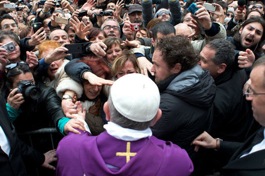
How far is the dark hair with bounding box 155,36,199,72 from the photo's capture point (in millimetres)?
2096

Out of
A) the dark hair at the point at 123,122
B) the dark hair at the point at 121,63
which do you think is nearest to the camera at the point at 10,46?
the dark hair at the point at 121,63

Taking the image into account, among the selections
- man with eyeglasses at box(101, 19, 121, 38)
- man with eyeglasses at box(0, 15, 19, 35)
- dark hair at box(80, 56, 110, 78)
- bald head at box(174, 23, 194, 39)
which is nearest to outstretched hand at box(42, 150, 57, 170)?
dark hair at box(80, 56, 110, 78)

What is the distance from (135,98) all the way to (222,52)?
155 centimetres

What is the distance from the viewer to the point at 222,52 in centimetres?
259

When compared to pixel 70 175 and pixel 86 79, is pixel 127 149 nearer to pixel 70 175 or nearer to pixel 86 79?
pixel 70 175

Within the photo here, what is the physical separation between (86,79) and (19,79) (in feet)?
1.92

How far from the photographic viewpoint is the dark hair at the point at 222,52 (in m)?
2.57

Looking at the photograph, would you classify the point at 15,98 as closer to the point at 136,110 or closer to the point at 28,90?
the point at 28,90

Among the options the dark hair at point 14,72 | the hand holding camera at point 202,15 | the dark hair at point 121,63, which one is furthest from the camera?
the hand holding camera at point 202,15

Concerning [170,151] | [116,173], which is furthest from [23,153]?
[170,151]

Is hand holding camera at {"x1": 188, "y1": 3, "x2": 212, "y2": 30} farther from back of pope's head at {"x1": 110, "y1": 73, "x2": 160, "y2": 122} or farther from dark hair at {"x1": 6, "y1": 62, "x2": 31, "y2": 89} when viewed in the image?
back of pope's head at {"x1": 110, "y1": 73, "x2": 160, "y2": 122}

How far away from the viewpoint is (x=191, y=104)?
196 cm

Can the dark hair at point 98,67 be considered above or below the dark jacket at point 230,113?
above

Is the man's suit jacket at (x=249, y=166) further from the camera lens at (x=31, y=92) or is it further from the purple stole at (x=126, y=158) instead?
the camera lens at (x=31, y=92)
